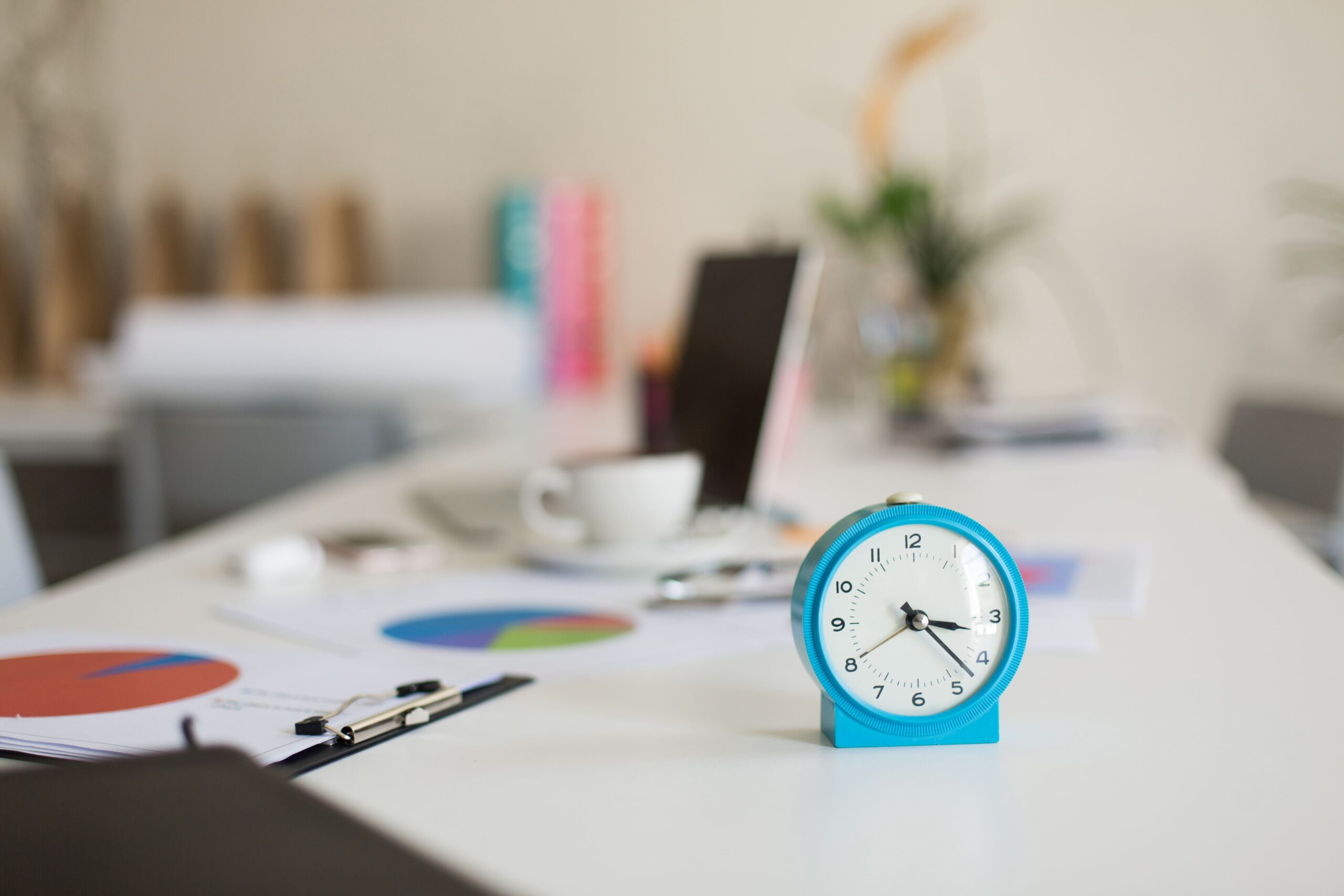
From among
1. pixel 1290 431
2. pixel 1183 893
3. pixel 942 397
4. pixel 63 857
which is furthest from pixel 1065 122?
pixel 63 857

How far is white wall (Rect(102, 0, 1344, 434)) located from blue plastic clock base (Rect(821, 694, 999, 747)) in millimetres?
2131

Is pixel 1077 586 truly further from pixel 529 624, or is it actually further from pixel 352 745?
pixel 352 745

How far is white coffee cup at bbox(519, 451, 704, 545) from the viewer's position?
0.98 m

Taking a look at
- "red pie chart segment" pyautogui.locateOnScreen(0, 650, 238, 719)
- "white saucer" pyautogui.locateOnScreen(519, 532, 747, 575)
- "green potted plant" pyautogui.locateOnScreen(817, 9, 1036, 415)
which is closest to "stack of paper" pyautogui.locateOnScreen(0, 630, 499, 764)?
"red pie chart segment" pyautogui.locateOnScreen(0, 650, 238, 719)

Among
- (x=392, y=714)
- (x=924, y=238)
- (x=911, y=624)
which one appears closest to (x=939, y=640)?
(x=911, y=624)

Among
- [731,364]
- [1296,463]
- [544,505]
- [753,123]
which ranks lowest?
[1296,463]

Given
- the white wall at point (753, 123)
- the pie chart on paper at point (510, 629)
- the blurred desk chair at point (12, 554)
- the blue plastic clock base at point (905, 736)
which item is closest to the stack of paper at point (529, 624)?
the pie chart on paper at point (510, 629)

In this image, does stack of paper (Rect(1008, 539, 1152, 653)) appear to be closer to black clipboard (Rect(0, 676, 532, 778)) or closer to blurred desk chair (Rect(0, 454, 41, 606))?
black clipboard (Rect(0, 676, 532, 778))

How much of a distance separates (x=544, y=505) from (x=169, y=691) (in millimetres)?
446

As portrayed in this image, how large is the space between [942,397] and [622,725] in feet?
5.67

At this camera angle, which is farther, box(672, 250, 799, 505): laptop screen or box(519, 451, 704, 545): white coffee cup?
box(672, 250, 799, 505): laptop screen

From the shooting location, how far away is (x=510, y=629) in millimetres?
804

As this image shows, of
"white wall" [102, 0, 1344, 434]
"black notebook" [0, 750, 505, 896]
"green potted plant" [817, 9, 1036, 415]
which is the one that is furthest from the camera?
"white wall" [102, 0, 1344, 434]

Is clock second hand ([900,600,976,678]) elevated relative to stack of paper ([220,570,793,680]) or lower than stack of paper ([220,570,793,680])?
elevated
